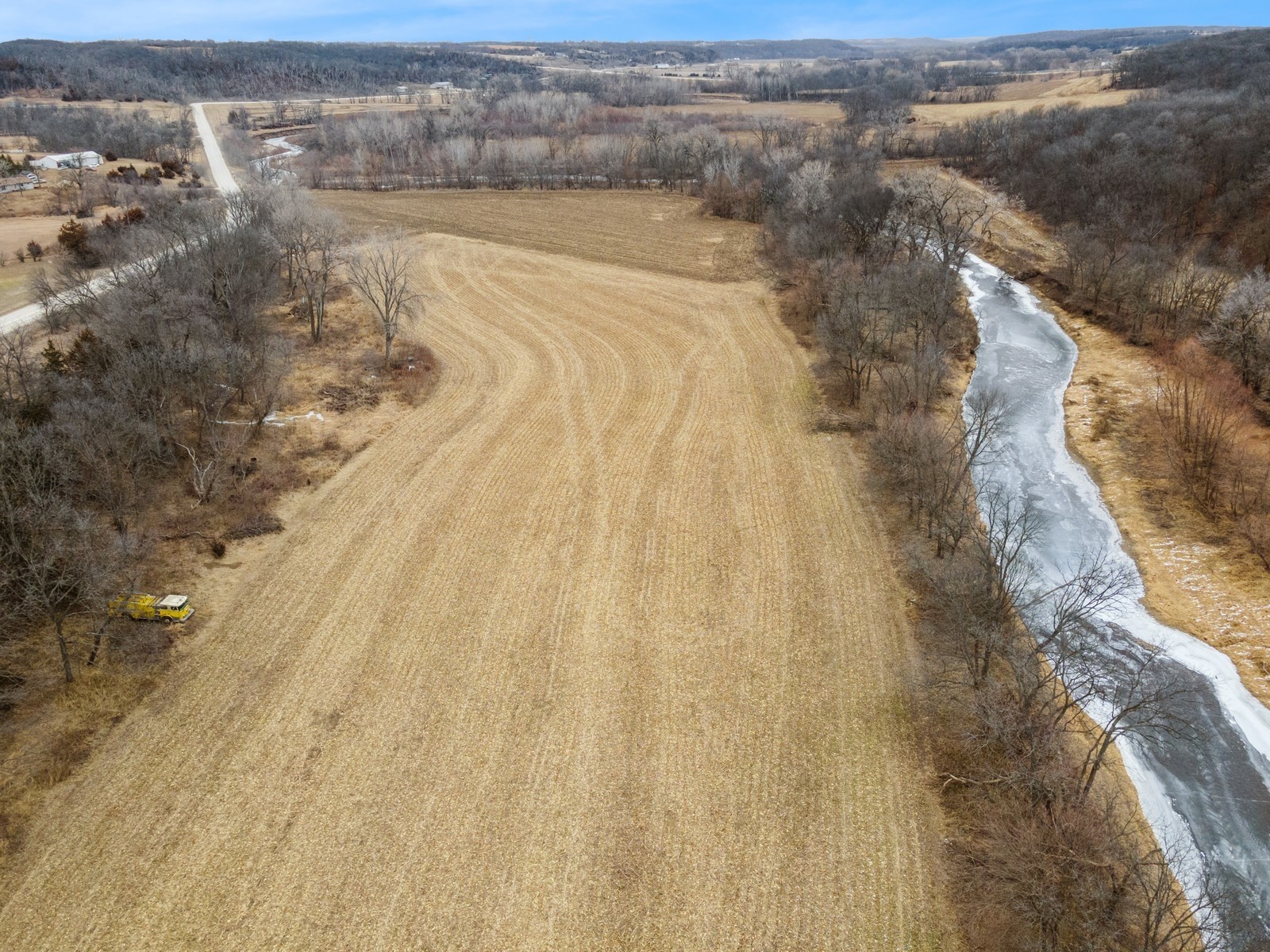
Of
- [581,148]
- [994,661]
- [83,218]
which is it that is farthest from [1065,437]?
[581,148]

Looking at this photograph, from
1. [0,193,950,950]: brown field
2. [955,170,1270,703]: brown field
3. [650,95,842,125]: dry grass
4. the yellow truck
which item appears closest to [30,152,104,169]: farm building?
[0,193,950,950]: brown field

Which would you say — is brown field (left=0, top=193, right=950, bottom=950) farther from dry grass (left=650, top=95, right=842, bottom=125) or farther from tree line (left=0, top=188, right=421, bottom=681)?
dry grass (left=650, top=95, right=842, bottom=125)

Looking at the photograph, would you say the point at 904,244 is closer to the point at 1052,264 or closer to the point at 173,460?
the point at 1052,264

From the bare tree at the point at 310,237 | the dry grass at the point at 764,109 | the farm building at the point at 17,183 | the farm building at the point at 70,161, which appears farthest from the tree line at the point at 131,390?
the dry grass at the point at 764,109

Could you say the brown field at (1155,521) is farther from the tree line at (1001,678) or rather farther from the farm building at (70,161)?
the farm building at (70,161)

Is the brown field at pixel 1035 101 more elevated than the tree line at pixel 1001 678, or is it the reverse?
the brown field at pixel 1035 101

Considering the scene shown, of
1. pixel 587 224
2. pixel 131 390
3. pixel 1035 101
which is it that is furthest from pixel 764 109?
pixel 131 390
